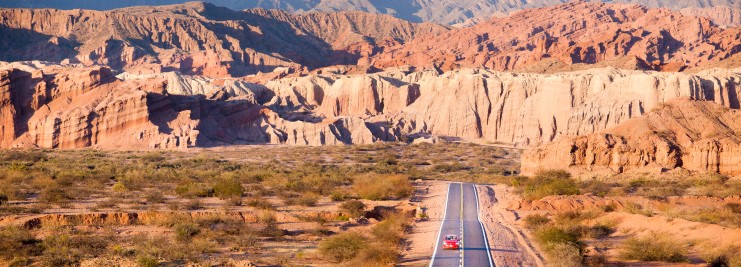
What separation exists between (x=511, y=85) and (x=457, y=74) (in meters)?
11.4

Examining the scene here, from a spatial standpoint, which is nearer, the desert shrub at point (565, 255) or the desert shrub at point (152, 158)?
the desert shrub at point (565, 255)

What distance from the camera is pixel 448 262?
26812mm

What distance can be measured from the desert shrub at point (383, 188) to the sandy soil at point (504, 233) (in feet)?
13.2

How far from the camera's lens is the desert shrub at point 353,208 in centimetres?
3920

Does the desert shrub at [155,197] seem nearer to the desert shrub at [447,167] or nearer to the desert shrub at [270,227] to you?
the desert shrub at [270,227]

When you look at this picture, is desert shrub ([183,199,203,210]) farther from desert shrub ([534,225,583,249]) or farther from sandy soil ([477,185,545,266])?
desert shrub ([534,225,583,249])

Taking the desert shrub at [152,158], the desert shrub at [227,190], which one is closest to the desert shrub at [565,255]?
the desert shrub at [227,190]

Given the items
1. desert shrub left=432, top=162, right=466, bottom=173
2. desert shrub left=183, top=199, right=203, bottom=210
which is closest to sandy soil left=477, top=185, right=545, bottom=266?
desert shrub left=183, top=199, right=203, bottom=210

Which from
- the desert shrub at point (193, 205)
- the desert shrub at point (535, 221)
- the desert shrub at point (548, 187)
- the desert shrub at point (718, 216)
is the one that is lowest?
the desert shrub at point (535, 221)

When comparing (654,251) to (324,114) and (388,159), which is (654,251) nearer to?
(388,159)

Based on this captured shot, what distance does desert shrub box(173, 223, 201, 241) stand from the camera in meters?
31.4

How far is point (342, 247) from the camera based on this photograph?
1123 inches

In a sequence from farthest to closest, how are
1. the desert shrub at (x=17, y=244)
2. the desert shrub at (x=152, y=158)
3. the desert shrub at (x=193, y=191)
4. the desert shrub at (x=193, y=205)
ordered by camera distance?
the desert shrub at (x=152, y=158), the desert shrub at (x=193, y=191), the desert shrub at (x=193, y=205), the desert shrub at (x=17, y=244)

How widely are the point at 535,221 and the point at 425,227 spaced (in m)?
4.51
